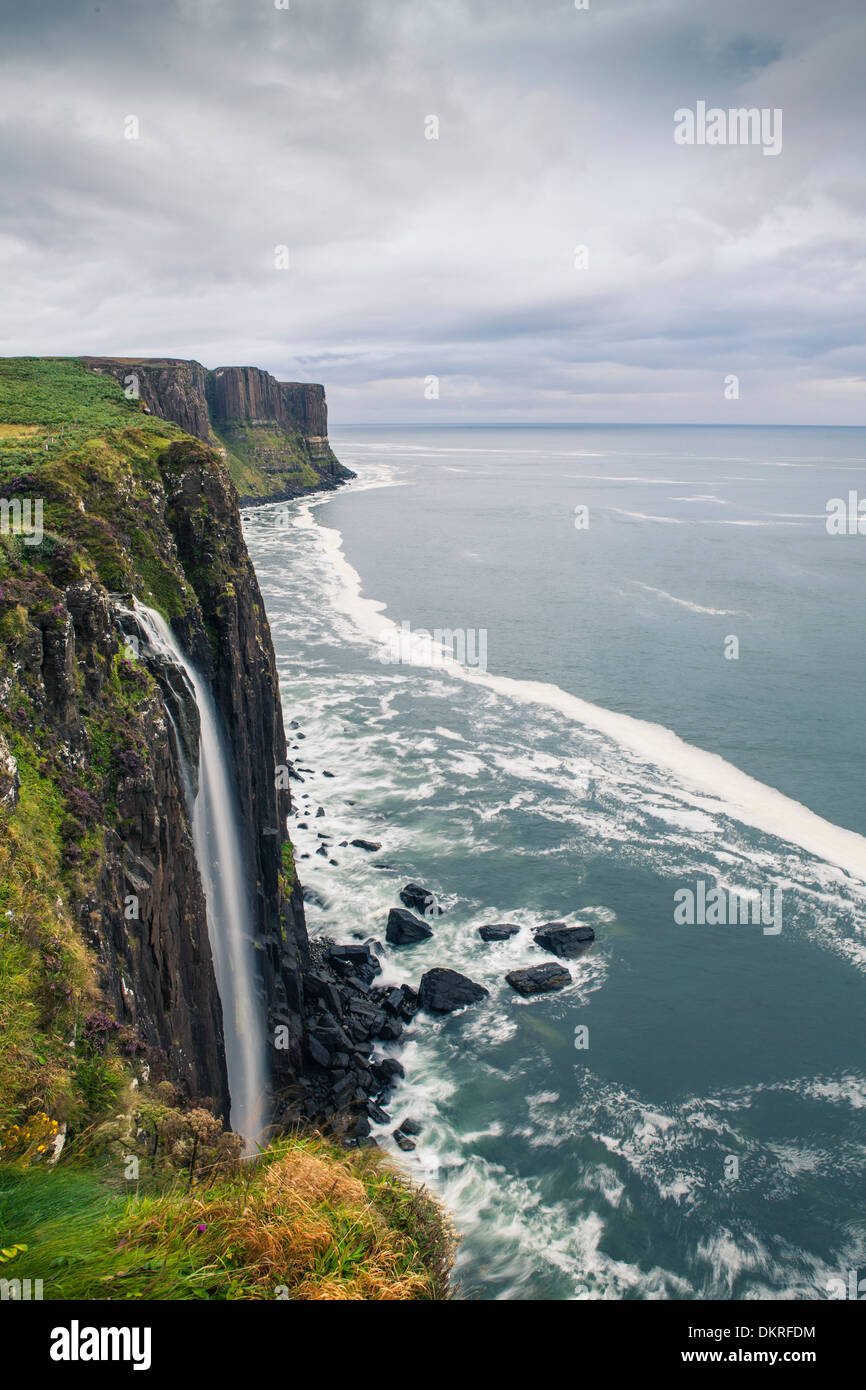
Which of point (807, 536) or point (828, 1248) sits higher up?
point (807, 536)

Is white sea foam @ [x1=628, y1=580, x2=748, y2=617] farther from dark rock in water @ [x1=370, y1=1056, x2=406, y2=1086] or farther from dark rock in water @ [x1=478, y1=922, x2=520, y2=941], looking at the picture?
dark rock in water @ [x1=370, y1=1056, x2=406, y2=1086]

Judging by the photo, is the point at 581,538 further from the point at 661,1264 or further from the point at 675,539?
the point at 661,1264

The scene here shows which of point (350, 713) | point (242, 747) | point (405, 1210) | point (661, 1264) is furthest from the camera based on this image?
point (350, 713)

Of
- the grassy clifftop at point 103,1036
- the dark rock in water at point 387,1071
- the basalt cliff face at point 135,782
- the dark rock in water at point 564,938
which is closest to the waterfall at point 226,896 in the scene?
the basalt cliff face at point 135,782

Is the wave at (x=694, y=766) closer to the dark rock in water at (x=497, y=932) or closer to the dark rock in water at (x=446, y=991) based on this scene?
the dark rock in water at (x=497, y=932)

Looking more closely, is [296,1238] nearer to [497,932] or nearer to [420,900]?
[497,932]
